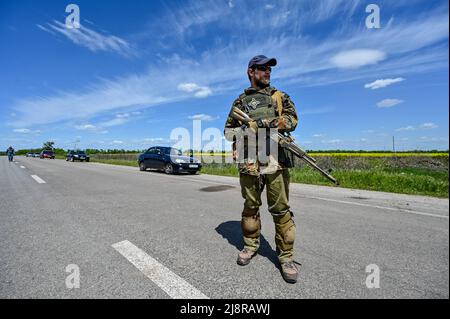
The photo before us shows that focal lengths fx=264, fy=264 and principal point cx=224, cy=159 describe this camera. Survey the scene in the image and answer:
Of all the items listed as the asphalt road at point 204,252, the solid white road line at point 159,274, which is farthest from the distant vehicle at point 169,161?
the solid white road line at point 159,274

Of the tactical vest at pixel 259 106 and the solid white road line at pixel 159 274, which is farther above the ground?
the tactical vest at pixel 259 106

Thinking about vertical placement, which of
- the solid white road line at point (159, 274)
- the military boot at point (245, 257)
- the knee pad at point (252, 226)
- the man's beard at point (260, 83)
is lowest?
the solid white road line at point (159, 274)

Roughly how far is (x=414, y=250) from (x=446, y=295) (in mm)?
1210

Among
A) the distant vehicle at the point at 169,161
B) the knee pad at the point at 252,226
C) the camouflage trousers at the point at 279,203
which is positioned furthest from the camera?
the distant vehicle at the point at 169,161

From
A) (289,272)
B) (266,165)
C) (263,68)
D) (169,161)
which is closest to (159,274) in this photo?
(289,272)

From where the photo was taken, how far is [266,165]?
2781 mm

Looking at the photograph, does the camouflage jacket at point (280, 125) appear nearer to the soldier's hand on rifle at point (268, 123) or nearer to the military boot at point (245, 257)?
the soldier's hand on rifle at point (268, 123)

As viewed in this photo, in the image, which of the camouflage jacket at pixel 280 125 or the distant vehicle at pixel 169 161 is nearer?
the camouflage jacket at pixel 280 125

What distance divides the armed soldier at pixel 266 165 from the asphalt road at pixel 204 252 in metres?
0.29

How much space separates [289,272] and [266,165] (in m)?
1.06

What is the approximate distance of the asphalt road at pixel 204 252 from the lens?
2291mm
